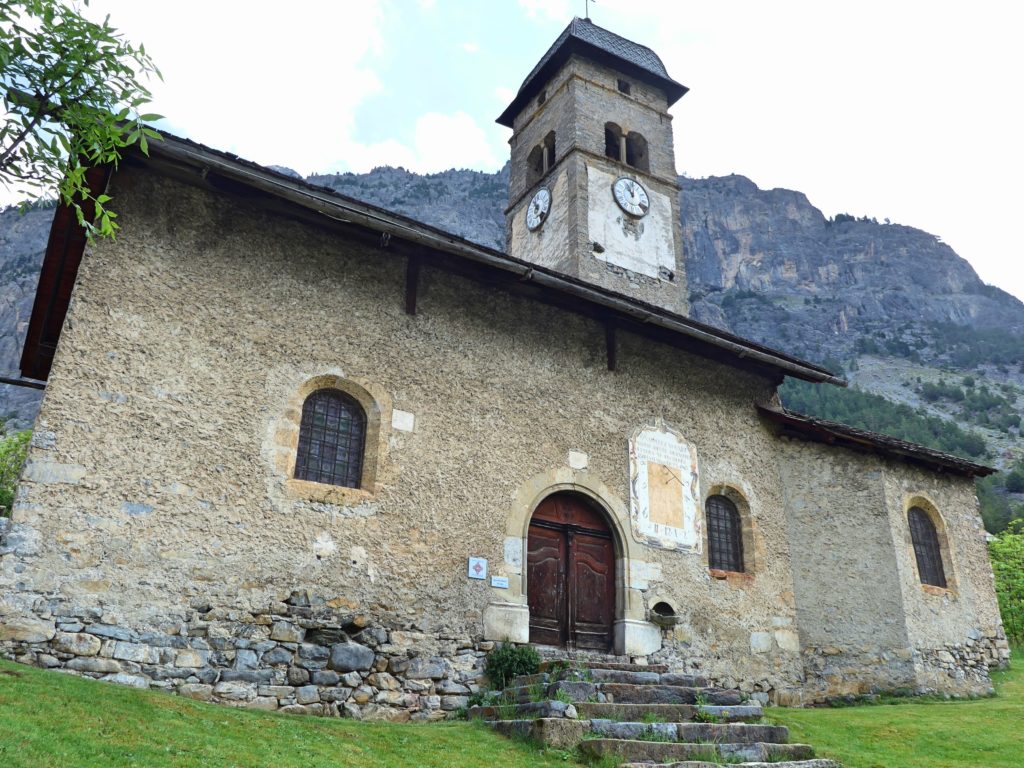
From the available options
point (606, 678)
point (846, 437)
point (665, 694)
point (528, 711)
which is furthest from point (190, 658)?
point (846, 437)

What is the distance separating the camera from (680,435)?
12320 millimetres

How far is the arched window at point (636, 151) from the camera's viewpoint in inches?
744

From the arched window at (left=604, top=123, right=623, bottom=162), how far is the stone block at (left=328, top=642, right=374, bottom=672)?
13.5 meters

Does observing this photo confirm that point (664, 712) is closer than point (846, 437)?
Yes

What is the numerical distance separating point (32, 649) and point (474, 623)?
445 cm

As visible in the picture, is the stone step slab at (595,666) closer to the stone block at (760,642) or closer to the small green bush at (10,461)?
the stone block at (760,642)

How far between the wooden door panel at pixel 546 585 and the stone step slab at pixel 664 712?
2.64 metres

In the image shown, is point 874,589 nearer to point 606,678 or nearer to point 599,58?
point 606,678

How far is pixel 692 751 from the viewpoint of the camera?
6.93 meters

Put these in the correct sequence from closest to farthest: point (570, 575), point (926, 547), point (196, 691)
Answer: point (196, 691) < point (570, 575) < point (926, 547)

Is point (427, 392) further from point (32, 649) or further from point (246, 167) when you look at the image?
point (32, 649)

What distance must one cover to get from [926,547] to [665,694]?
7625 millimetres

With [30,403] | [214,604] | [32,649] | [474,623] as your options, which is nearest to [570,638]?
[474,623]

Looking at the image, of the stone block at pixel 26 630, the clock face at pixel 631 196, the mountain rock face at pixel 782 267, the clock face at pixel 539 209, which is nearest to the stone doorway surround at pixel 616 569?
the stone block at pixel 26 630
